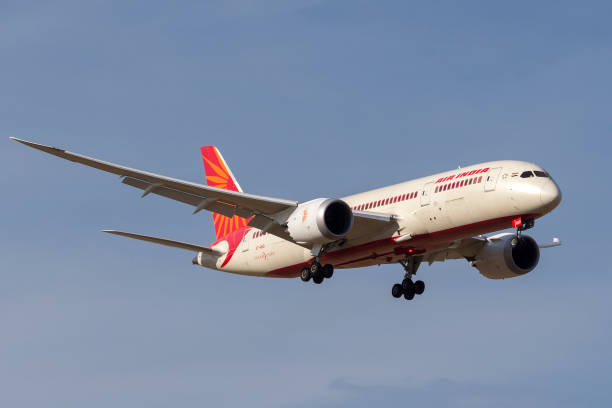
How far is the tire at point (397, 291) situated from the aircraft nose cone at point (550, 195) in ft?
34.7

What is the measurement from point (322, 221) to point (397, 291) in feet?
28.2

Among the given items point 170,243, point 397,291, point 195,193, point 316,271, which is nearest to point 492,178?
point 316,271

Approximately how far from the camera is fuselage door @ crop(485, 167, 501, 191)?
43312mm

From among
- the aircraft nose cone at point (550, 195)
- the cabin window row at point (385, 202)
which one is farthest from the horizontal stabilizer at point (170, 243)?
the aircraft nose cone at point (550, 195)

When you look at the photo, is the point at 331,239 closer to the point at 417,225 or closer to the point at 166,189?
the point at 417,225

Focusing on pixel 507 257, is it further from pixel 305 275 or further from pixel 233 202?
pixel 233 202

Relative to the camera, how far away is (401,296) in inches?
2030

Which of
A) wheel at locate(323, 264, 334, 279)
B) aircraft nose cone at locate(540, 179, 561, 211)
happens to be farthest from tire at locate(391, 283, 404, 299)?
aircraft nose cone at locate(540, 179, 561, 211)

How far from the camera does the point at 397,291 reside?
51.4m

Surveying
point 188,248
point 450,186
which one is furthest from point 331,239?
point 188,248

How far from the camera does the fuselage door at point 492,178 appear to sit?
43.3m

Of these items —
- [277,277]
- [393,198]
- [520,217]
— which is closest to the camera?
[520,217]

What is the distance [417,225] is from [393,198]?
1993 mm

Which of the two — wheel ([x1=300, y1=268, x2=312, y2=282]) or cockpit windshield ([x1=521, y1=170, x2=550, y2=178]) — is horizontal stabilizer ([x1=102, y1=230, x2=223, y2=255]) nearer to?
wheel ([x1=300, y1=268, x2=312, y2=282])
